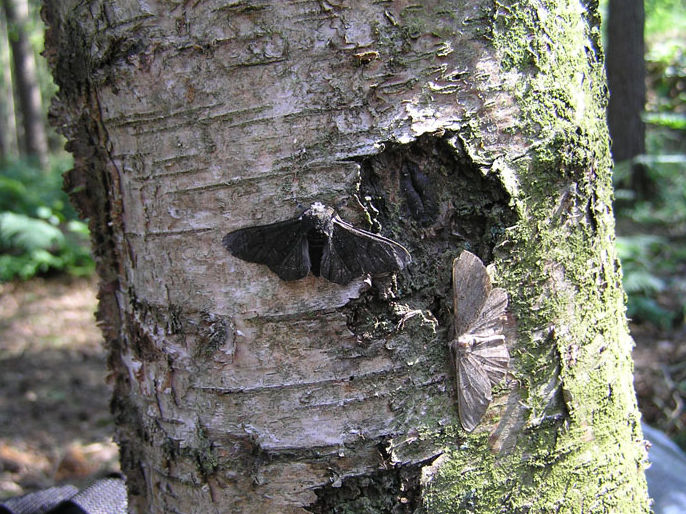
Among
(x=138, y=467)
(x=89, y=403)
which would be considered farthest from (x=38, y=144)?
(x=138, y=467)

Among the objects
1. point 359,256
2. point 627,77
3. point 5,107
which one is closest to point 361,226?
point 359,256

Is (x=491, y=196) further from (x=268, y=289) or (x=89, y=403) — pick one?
(x=89, y=403)

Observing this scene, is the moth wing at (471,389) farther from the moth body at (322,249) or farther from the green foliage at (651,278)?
the green foliage at (651,278)

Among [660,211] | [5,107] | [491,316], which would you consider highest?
[5,107]

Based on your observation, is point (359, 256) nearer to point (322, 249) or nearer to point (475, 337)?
point (322, 249)

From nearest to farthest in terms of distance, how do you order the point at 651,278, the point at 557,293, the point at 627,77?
the point at 557,293, the point at 651,278, the point at 627,77

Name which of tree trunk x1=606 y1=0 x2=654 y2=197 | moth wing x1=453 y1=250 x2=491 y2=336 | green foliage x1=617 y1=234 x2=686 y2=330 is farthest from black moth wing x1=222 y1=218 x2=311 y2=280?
tree trunk x1=606 y1=0 x2=654 y2=197
